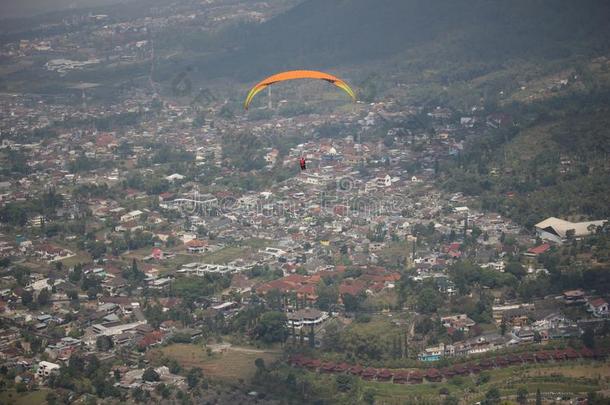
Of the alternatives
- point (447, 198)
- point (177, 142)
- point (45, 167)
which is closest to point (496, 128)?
point (447, 198)

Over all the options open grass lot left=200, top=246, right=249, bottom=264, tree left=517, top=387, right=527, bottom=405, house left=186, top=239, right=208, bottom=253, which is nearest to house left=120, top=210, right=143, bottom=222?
house left=186, top=239, right=208, bottom=253

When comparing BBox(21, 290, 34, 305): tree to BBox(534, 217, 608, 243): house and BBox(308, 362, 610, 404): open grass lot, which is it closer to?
BBox(308, 362, 610, 404): open grass lot

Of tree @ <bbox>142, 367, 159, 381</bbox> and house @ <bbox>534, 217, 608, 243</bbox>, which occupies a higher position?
house @ <bbox>534, 217, 608, 243</bbox>

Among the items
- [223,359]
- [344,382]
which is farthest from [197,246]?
[344,382]

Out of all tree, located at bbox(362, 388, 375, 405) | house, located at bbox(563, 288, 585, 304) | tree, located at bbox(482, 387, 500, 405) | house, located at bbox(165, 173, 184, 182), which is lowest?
tree, located at bbox(362, 388, 375, 405)

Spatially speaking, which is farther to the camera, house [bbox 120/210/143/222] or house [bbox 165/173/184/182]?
house [bbox 165/173/184/182]

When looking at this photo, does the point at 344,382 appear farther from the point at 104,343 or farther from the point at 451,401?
the point at 104,343

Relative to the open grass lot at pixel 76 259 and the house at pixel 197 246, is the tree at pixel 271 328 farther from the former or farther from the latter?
the open grass lot at pixel 76 259

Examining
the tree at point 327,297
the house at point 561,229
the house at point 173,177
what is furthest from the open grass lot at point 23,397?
the house at point 173,177
